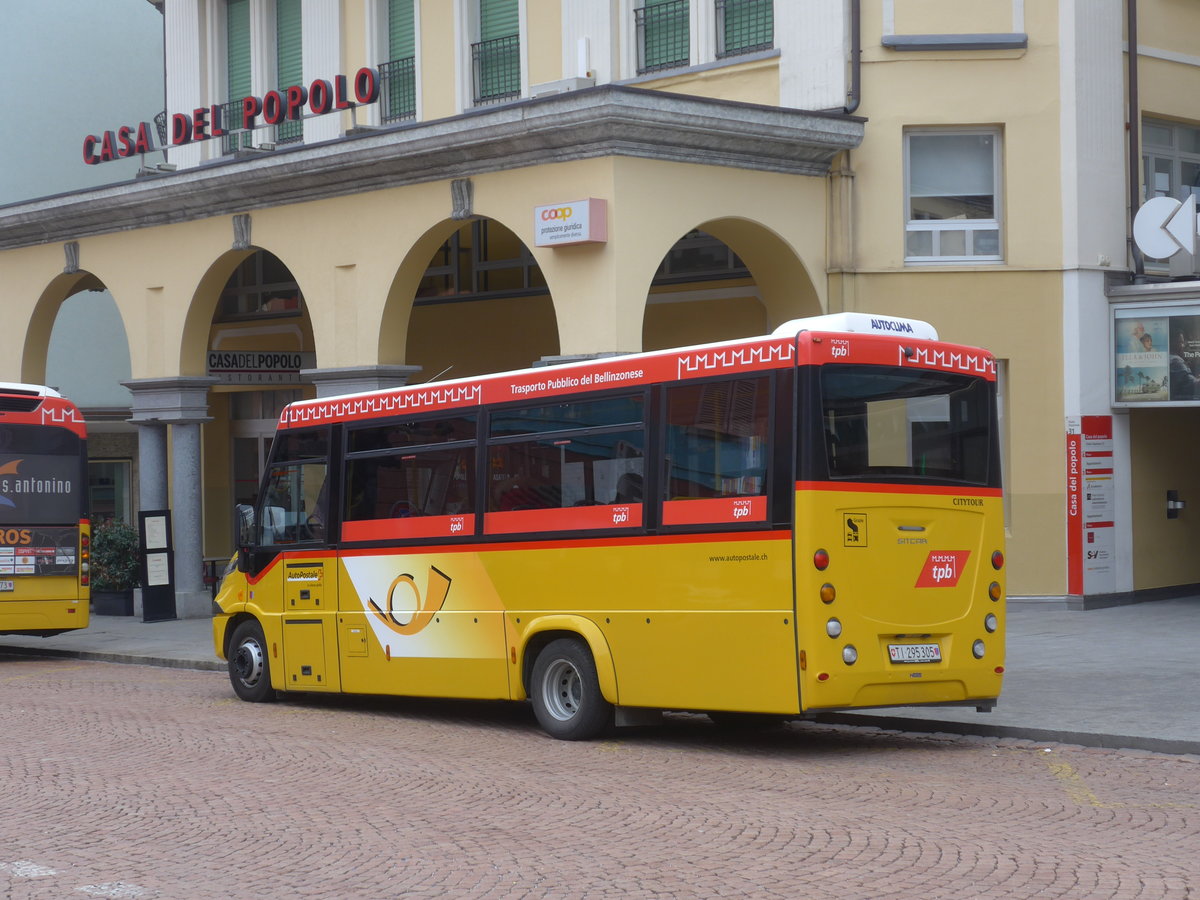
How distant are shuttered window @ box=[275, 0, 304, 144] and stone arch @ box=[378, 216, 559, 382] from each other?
3.08m

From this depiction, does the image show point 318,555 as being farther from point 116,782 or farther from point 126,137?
point 126,137

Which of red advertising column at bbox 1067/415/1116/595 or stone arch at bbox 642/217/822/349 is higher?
stone arch at bbox 642/217/822/349

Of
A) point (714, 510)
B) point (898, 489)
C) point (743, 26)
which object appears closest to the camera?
point (898, 489)

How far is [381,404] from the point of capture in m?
14.1

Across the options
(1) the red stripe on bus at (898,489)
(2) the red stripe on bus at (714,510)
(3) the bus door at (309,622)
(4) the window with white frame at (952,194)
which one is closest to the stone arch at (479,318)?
(4) the window with white frame at (952,194)

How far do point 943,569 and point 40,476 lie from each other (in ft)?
41.8

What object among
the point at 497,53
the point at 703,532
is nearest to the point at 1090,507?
the point at 497,53

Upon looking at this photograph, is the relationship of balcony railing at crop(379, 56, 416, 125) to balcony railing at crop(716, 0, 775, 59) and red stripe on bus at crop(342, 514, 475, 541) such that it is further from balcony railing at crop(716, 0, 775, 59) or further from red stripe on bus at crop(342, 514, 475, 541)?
red stripe on bus at crop(342, 514, 475, 541)

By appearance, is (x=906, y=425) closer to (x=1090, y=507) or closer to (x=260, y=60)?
(x=1090, y=507)

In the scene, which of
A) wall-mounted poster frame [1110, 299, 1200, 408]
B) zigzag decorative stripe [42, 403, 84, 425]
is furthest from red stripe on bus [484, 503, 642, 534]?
wall-mounted poster frame [1110, 299, 1200, 408]

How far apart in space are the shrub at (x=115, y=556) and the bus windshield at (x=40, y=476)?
451 centimetres

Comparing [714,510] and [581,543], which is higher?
[714,510]

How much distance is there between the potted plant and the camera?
25.1m

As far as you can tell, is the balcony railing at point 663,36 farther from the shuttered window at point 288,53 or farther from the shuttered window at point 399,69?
the shuttered window at point 288,53
